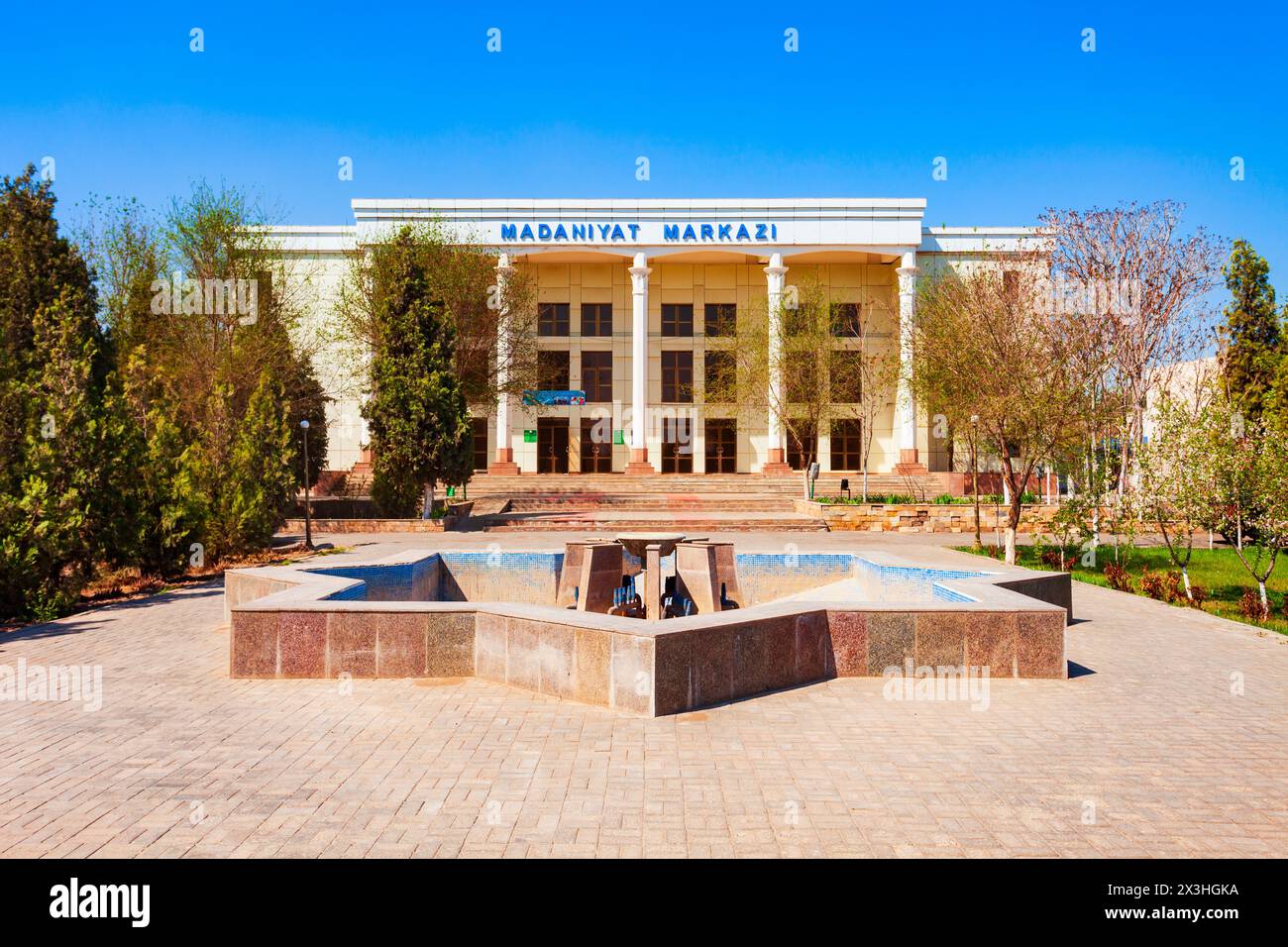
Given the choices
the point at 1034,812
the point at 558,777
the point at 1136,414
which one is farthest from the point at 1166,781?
the point at 1136,414

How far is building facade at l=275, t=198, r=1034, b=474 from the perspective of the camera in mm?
44719

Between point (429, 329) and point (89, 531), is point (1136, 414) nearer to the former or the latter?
point (429, 329)

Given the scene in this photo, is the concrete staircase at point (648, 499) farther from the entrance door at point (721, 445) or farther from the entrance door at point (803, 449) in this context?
the entrance door at point (721, 445)

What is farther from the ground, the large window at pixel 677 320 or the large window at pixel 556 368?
the large window at pixel 677 320

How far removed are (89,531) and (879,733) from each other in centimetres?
1345

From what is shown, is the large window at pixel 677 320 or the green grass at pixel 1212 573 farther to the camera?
the large window at pixel 677 320

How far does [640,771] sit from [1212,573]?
1869cm

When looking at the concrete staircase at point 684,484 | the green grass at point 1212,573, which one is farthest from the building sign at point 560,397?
the green grass at point 1212,573

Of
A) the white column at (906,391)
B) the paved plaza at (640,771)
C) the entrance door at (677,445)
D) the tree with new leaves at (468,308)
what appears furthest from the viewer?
the entrance door at (677,445)

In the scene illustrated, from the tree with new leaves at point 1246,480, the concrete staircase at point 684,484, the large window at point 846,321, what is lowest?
the concrete staircase at point 684,484

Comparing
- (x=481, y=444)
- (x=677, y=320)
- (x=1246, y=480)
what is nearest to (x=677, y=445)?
(x=677, y=320)

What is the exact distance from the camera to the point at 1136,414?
93.1 feet

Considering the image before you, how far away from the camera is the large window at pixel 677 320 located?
49094mm

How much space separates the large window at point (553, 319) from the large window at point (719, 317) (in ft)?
26.9
